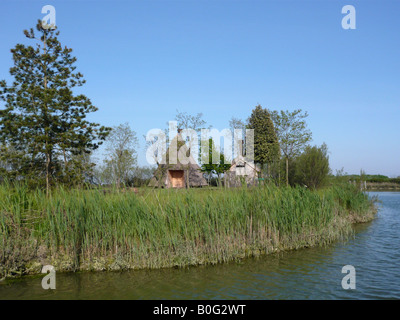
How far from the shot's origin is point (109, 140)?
38750mm

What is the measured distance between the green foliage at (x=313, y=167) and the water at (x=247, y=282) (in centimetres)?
1650

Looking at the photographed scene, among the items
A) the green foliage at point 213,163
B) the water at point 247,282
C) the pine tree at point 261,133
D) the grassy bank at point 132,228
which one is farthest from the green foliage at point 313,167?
the grassy bank at point 132,228

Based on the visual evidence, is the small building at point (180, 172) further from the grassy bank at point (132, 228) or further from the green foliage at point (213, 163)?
the grassy bank at point (132, 228)

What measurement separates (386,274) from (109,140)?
3371 centimetres

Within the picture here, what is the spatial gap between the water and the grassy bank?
1.27ft

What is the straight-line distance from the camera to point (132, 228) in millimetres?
9219

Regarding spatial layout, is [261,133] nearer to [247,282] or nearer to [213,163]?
[213,163]

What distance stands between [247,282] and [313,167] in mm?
20538

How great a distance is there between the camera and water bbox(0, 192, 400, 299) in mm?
7613

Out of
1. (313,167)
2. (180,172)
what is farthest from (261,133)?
(313,167)

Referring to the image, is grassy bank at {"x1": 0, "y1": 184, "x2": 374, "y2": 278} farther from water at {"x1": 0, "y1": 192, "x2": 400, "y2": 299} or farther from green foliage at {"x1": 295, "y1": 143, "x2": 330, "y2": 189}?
green foliage at {"x1": 295, "y1": 143, "x2": 330, "y2": 189}

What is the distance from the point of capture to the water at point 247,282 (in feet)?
25.0
